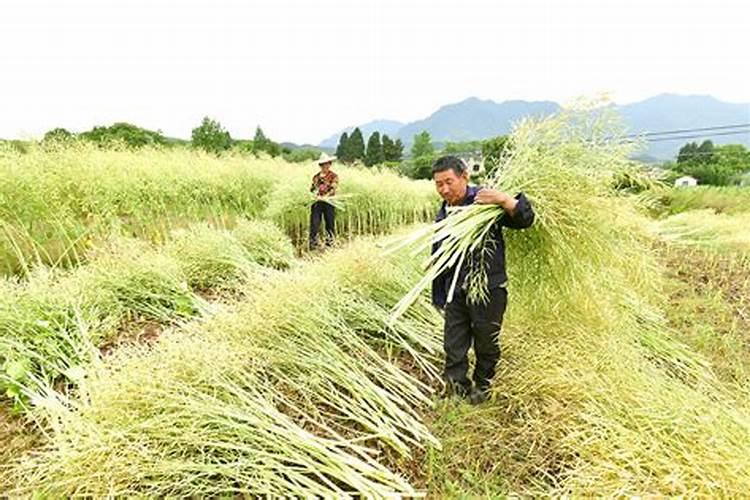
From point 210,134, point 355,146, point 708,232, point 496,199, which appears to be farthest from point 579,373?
point 355,146

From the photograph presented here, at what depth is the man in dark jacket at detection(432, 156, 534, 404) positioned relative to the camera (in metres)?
2.55

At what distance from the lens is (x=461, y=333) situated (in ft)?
9.44

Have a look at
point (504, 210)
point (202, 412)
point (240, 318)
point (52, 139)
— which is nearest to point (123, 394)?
point (202, 412)

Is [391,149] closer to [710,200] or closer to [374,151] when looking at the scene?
[374,151]

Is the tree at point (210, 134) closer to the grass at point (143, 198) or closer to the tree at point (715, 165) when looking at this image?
the grass at point (143, 198)

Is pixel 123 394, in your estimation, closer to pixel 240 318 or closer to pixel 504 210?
pixel 240 318

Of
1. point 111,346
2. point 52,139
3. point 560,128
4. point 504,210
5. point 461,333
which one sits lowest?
point 111,346

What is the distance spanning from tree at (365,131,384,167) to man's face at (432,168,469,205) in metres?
39.4

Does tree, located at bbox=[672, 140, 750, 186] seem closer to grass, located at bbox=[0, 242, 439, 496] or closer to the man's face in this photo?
the man's face

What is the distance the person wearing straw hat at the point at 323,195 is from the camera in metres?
7.71

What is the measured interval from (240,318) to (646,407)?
88.5 inches

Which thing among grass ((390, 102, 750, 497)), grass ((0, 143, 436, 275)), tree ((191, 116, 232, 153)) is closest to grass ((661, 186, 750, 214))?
grass ((0, 143, 436, 275))

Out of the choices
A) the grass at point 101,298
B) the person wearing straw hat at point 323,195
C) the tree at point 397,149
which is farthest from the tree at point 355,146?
the grass at point 101,298

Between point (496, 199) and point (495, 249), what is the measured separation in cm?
37
